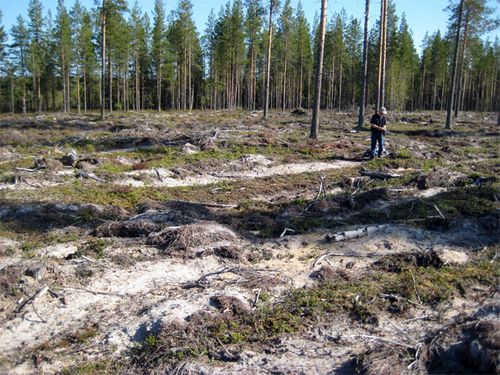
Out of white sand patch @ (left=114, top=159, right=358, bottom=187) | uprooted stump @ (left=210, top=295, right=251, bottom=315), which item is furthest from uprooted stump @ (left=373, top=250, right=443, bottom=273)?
white sand patch @ (left=114, top=159, right=358, bottom=187)

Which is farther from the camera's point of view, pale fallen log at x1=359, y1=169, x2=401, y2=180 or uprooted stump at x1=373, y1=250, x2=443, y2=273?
pale fallen log at x1=359, y1=169, x2=401, y2=180

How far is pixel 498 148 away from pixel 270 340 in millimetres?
19147

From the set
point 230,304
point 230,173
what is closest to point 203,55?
point 230,173

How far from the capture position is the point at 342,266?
6.55 m

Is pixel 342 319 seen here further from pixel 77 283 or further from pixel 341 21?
pixel 341 21

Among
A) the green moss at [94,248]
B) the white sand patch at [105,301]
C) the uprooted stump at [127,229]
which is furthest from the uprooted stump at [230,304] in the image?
the uprooted stump at [127,229]

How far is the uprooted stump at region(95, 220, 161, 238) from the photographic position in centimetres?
761

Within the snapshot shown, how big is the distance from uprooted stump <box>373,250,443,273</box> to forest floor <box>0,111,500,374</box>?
0.08ft

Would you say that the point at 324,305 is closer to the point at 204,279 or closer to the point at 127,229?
the point at 204,279

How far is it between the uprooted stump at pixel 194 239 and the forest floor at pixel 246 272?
0.03 m

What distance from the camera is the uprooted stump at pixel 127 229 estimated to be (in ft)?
25.0

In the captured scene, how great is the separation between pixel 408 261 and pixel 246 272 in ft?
8.64

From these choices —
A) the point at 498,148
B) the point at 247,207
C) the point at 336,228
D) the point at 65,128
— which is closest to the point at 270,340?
the point at 336,228

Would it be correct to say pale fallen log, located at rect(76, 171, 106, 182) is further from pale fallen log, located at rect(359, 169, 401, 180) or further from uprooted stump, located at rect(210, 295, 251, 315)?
pale fallen log, located at rect(359, 169, 401, 180)
